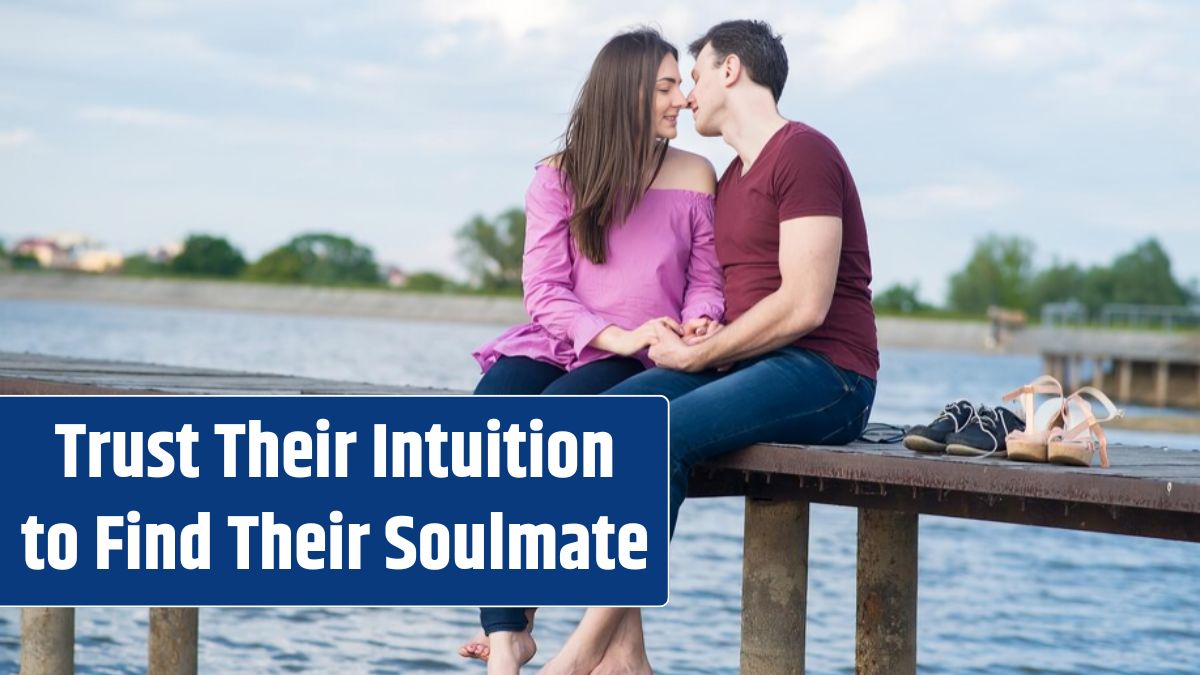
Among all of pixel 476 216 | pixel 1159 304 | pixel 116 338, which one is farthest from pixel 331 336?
pixel 1159 304

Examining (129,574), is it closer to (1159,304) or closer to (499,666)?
(499,666)

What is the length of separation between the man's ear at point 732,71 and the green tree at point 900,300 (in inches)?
4383

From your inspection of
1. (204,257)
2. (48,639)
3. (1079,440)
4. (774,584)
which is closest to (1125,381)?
(48,639)

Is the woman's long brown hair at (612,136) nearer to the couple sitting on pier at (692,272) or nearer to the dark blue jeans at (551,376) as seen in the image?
the couple sitting on pier at (692,272)

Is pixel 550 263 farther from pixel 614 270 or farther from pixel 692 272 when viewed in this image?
pixel 692 272

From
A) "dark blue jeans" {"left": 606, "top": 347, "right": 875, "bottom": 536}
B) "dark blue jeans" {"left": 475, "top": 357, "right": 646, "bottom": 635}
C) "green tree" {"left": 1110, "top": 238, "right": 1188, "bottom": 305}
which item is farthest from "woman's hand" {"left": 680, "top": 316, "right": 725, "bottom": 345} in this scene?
"green tree" {"left": 1110, "top": 238, "right": 1188, "bottom": 305}

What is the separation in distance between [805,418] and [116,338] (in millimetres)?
55649

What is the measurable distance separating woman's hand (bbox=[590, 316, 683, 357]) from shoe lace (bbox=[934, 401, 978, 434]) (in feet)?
2.94

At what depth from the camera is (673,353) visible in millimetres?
5582

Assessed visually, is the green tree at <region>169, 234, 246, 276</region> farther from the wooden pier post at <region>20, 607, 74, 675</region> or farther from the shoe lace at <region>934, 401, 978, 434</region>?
the shoe lace at <region>934, 401, 978, 434</region>

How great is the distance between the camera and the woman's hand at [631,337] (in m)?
5.70

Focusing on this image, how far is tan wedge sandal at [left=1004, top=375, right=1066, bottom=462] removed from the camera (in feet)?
17.0

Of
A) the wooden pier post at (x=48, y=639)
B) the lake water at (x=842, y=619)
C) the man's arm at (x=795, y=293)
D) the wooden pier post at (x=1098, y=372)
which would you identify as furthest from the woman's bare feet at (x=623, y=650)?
A: the wooden pier post at (x=1098, y=372)

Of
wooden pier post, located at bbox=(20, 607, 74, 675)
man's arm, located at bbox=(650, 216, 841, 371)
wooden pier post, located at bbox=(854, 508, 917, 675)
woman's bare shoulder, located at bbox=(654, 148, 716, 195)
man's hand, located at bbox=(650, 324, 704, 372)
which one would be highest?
woman's bare shoulder, located at bbox=(654, 148, 716, 195)
